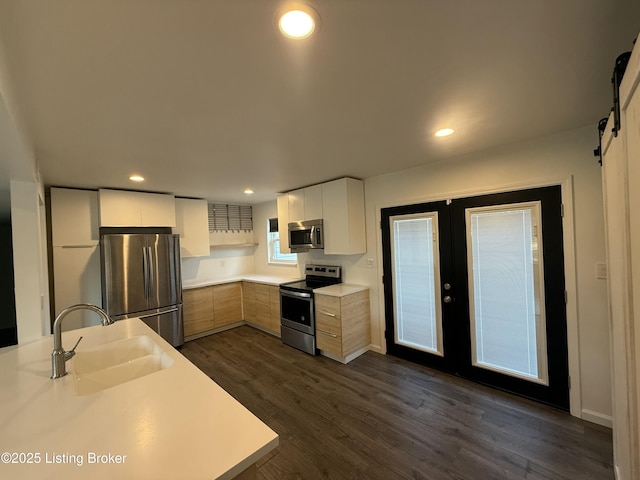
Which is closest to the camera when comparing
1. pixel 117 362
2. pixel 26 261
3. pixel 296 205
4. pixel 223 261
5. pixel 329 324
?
pixel 117 362

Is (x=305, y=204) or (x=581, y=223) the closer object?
(x=581, y=223)

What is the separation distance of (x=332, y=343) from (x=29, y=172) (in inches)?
124

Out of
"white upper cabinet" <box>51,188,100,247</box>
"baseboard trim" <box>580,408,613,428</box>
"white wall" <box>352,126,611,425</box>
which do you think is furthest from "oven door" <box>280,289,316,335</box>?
"white upper cabinet" <box>51,188,100,247</box>

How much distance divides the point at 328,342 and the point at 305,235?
1.50 m

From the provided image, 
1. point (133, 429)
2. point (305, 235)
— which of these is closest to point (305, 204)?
point (305, 235)

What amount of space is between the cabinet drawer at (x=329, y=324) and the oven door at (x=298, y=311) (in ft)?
0.29

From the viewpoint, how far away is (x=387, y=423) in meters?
2.19

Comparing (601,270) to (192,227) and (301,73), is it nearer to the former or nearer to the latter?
(301,73)

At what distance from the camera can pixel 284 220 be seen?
13.9 ft

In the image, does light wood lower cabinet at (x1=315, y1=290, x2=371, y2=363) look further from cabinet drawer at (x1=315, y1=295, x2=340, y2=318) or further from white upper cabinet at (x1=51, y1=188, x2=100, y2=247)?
white upper cabinet at (x1=51, y1=188, x2=100, y2=247)

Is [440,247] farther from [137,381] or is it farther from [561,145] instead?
[137,381]

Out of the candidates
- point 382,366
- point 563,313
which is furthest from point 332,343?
point 563,313

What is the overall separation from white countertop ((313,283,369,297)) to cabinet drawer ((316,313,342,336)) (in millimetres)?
300

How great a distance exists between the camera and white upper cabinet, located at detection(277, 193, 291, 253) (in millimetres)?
4195
